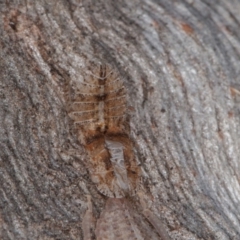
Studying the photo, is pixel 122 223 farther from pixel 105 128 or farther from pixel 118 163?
pixel 105 128

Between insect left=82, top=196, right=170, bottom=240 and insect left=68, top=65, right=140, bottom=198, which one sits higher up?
insect left=68, top=65, right=140, bottom=198

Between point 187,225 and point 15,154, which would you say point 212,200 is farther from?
point 15,154

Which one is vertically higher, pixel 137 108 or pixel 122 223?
pixel 137 108

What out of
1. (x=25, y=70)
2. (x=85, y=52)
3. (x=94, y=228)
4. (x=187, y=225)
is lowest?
(x=94, y=228)

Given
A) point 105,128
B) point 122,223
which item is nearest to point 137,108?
point 105,128

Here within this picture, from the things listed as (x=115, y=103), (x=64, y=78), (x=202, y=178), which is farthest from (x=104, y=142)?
(x=202, y=178)

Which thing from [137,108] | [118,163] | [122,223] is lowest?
[122,223]
